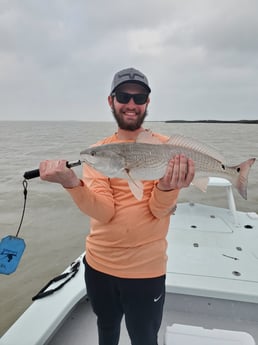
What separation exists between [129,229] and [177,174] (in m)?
0.49

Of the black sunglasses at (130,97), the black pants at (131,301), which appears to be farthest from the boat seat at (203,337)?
the black sunglasses at (130,97)

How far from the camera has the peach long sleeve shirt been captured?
6.06 feet

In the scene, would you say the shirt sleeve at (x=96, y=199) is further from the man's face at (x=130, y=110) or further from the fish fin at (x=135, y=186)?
the man's face at (x=130, y=110)

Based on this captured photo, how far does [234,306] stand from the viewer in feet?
10.7

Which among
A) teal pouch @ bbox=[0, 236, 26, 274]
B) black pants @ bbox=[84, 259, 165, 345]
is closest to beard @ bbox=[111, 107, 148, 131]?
black pants @ bbox=[84, 259, 165, 345]

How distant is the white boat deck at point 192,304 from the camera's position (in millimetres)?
2390

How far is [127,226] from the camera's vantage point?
6.19 feet

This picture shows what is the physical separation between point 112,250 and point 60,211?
7667 mm

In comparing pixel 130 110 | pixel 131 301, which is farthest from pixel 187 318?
pixel 130 110

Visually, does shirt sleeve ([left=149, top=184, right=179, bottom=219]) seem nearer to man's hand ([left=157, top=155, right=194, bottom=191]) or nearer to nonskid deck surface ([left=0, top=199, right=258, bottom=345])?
man's hand ([left=157, top=155, right=194, bottom=191])

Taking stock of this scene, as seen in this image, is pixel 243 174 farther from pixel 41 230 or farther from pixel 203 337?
pixel 41 230

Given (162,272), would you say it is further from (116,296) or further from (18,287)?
(18,287)

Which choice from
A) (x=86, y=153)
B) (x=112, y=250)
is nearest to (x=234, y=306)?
(x=112, y=250)

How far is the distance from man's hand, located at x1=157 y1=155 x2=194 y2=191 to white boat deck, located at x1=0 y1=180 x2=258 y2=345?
1.30 m
